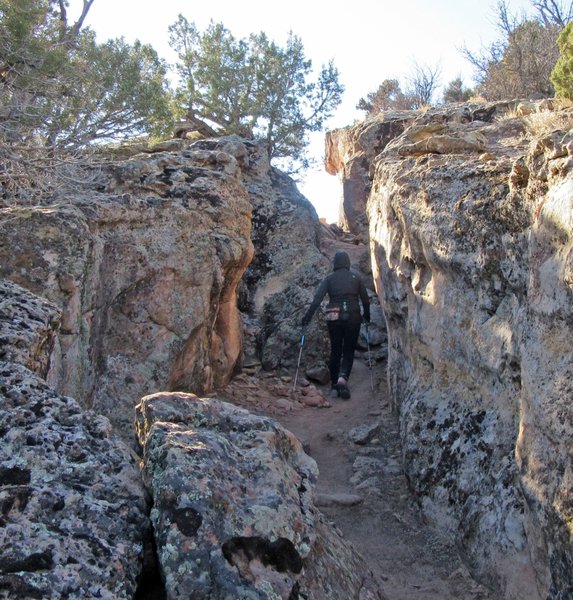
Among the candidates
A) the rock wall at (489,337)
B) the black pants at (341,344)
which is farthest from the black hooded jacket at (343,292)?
the rock wall at (489,337)

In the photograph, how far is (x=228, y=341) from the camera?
29.1 ft

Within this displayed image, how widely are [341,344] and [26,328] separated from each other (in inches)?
245

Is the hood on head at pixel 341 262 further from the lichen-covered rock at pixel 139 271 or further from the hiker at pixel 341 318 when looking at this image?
the lichen-covered rock at pixel 139 271

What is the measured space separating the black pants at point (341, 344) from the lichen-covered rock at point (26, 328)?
5697mm

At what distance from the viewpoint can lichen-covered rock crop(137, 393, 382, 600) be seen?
8.78 ft

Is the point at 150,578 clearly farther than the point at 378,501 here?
No

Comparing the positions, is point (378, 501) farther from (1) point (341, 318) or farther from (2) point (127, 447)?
(1) point (341, 318)

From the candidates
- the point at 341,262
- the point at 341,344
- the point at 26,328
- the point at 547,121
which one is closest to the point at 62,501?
the point at 26,328

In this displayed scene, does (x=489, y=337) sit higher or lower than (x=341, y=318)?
higher

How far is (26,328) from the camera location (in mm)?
3617

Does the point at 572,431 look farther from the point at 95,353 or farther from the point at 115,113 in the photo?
the point at 115,113

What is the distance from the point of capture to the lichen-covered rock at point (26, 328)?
3.45 metres

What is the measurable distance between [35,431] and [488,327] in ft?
11.8

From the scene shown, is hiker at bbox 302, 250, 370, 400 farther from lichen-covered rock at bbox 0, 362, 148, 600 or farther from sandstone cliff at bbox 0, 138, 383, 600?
lichen-covered rock at bbox 0, 362, 148, 600
